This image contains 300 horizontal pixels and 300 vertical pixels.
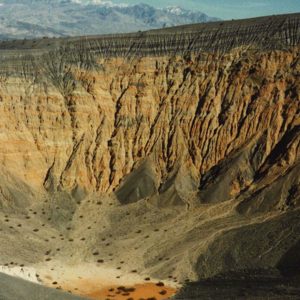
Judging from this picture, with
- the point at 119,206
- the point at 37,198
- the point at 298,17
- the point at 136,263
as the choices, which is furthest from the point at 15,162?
the point at 298,17

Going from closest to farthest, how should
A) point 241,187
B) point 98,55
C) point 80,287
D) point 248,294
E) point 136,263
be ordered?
1. point 248,294
2. point 80,287
3. point 136,263
4. point 241,187
5. point 98,55

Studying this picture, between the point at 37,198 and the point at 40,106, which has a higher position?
the point at 40,106

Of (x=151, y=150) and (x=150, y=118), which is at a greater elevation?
(x=150, y=118)

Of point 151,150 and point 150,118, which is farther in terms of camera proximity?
point 150,118

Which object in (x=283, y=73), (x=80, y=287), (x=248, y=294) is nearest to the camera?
(x=248, y=294)

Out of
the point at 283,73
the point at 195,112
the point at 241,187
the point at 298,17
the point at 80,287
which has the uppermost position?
the point at 298,17

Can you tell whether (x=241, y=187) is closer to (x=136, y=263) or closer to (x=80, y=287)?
(x=136, y=263)

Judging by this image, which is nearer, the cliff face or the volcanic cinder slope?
the volcanic cinder slope

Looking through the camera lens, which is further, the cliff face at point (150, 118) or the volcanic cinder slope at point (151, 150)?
the cliff face at point (150, 118)
